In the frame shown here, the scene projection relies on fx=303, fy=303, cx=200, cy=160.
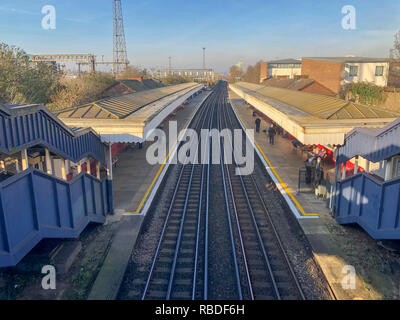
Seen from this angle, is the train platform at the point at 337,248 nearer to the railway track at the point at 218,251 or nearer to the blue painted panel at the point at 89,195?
the railway track at the point at 218,251

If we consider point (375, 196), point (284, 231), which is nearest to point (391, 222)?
point (375, 196)

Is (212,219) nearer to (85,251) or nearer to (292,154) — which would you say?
(85,251)

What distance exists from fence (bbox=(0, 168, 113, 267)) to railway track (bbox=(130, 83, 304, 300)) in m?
2.42

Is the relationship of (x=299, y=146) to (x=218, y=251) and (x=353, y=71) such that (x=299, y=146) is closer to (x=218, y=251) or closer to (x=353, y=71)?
(x=218, y=251)

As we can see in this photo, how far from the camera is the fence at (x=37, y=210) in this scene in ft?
17.5

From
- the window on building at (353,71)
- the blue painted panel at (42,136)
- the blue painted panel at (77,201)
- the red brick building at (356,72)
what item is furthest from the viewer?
the window on building at (353,71)

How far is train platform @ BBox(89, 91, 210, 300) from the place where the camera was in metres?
7.52

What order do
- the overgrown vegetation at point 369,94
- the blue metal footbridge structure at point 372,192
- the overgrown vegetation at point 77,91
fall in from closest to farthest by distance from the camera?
the blue metal footbridge structure at point 372,192, the overgrown vegetation at point 77,91, the overgrown vegetation at point 369,94

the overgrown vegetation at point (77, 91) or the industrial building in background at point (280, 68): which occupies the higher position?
the industrial building in background at point (280, 68)

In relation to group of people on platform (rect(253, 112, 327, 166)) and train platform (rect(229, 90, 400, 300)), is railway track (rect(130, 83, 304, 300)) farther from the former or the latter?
group of people on platform (rect(253, 112, 327, 166))

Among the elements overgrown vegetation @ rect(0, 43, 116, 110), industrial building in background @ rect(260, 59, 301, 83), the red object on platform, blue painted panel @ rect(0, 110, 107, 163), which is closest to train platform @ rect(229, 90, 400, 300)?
blue painted panel @ rect(0, 110, 107, 163)

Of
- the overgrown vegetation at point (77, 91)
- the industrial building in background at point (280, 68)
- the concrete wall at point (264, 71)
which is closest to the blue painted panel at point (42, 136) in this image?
the overgrown vegetation at point (77, 91)

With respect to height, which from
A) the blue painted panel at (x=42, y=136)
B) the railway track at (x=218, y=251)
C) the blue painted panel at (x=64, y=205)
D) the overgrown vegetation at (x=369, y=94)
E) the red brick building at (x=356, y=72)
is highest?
the red brick building at (x=356, y=72)

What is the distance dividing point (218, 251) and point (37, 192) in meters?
5.26
